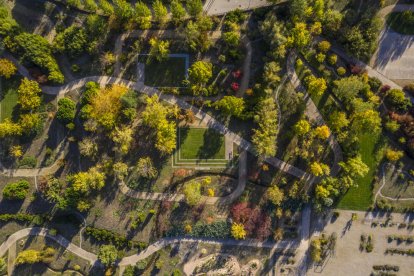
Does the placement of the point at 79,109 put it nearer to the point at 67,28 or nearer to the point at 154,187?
the point at 67,28

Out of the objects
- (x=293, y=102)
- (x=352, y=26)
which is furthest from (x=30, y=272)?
(x=352, y=26)

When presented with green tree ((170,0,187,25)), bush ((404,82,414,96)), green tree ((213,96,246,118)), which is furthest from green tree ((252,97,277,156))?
bush ((404,82,414,96))

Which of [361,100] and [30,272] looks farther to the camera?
[30,272]

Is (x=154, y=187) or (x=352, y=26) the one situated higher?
(x=352, y=26)

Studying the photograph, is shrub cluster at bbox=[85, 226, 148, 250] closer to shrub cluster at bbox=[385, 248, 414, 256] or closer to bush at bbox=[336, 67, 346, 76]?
shrub cluster at bbox=[385, 248, 414, 256]

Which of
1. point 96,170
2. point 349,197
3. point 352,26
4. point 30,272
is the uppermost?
point 352,26

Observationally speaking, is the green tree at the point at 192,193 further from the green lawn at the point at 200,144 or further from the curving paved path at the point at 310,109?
the curving paved path at the point at 310,109

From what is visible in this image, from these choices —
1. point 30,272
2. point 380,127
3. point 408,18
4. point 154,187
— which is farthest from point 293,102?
point 30,272

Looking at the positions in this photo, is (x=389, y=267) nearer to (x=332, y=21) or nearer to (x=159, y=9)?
(x=332, y=21)
